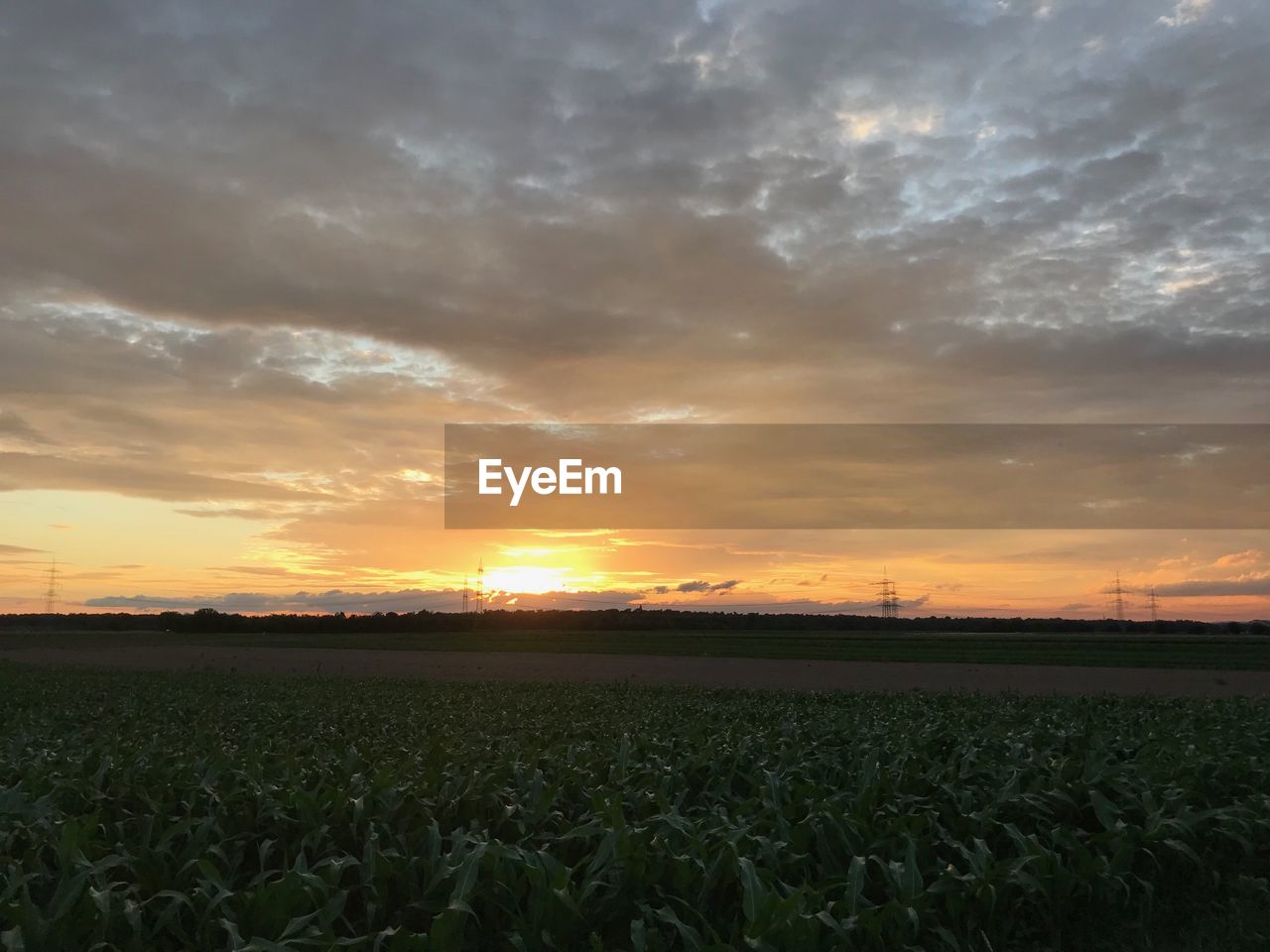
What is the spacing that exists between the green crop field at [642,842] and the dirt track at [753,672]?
25218 mm

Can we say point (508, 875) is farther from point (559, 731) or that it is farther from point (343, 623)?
→ point (343, 623)

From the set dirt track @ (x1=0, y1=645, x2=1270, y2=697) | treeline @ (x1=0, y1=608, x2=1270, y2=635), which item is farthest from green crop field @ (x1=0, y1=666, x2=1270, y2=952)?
treeline @ (x1=0, y1=608, x2=1270, y2=635)

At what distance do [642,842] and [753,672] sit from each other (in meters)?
40.4

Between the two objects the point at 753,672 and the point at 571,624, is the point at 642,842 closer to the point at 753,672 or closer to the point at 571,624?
the point at 753,672

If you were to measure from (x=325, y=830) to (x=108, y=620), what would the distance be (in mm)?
164315

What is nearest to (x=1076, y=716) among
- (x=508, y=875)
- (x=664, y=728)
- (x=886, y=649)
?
(x=664, y=728)

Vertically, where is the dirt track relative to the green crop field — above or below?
below

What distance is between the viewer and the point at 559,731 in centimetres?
1420

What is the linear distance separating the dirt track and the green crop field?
82.7 ft

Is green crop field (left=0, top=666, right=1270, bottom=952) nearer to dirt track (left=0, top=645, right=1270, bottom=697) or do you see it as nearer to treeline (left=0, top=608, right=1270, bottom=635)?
dirt track (left=0, top=645, right=1270, bottom=697)

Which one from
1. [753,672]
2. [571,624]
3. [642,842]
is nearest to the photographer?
[642,842]

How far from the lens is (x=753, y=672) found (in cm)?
4566

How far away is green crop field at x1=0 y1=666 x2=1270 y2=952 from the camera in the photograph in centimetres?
542

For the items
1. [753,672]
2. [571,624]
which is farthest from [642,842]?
[571,624]
